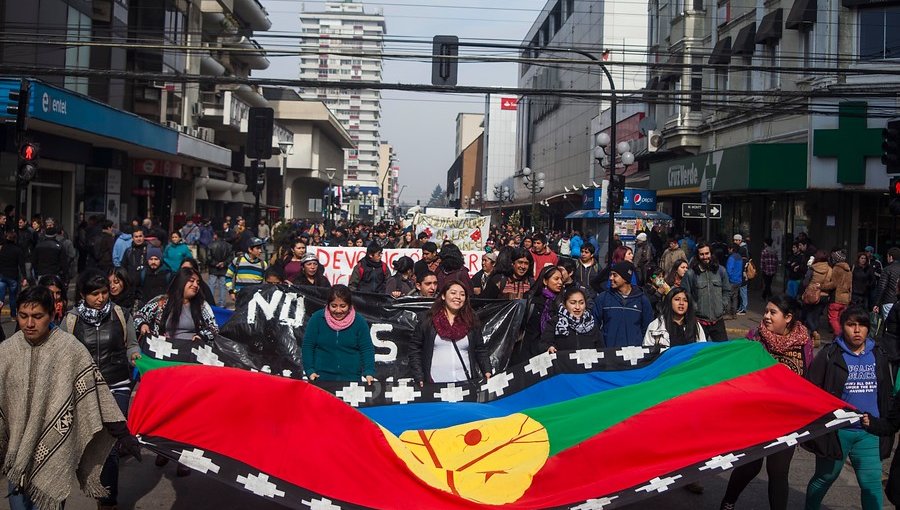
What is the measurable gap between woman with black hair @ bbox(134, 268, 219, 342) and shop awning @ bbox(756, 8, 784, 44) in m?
23.8

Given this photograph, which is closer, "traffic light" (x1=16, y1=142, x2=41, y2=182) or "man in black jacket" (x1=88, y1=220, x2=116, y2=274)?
"traffic light" (x1=16, y1=142, x2=41, y2=182)

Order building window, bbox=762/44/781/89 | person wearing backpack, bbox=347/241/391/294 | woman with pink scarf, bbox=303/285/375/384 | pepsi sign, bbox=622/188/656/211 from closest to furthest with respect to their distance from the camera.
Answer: woman with pink scarf, bbox=303/285/375/384
person wearing backpack, bbox=347/241/391/294
building window, bbox=762/44/781/89
pepsi sign, bbox=622/188/656/211

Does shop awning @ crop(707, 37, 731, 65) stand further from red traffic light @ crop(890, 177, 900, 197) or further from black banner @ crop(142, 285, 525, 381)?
black banner @ crop(142, 285, 525, 381)

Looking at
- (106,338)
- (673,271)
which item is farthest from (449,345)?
(673,271)

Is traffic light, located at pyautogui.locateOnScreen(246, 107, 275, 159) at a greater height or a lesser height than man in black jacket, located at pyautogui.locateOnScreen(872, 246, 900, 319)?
greater

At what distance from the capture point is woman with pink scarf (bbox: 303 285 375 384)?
7930 mm

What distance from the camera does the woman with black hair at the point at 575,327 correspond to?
8.72 m

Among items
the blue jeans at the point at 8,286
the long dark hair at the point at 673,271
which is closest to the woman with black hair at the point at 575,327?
the long dark hair at the point at 673,271

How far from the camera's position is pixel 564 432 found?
654 cm

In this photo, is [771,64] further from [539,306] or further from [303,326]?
[303,326]

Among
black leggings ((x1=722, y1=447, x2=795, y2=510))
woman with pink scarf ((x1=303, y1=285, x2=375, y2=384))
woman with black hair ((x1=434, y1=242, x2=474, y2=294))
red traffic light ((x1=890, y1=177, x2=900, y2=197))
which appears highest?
red traffic light ((x1=890, y1=177, x2=900, y2=197))

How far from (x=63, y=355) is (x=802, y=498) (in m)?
5.81

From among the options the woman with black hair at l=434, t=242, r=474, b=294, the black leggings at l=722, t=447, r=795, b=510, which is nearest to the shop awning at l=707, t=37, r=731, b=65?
the woman with black hair at l=434, t=242, r=474, b=294

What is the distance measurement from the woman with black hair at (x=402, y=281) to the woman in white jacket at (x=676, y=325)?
201 inches
